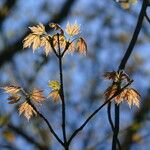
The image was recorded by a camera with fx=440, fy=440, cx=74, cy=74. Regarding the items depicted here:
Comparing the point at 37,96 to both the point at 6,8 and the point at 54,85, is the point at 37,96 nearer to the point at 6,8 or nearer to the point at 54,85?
the point at 54,85

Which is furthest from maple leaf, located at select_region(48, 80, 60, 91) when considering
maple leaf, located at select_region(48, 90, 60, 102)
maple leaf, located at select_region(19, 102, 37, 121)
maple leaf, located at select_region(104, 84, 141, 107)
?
maple leaf, located at select_region(104, 84, 141, 107)

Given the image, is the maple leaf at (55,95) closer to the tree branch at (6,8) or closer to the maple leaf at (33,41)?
the maple leaf at (33,41)

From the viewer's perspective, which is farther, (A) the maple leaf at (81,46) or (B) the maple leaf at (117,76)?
(A) the maple leaf at (81,46)

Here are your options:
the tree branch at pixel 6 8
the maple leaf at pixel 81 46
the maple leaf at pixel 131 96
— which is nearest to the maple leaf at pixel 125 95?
the maple leaf at pixel 131 96

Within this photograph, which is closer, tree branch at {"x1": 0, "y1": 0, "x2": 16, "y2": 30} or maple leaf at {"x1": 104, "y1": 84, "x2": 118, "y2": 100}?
maple leaf at {"x1": 104, "y1": 84, "x2": 118, "y2": 100}

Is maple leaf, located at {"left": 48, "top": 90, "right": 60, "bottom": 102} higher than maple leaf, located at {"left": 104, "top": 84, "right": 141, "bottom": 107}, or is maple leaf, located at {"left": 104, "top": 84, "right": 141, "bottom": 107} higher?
maple leaf, located at {"left": 48, "top": 90, "right": 60, "bottom": 102}

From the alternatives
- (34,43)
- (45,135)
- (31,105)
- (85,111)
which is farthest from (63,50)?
(85,111)

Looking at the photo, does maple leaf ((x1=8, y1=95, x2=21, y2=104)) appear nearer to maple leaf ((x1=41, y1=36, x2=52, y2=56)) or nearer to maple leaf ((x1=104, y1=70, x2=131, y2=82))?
maple leaf ((x1=41, y1=36, x2=52, y2=56))

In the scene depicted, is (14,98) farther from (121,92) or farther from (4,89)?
(121,92)
